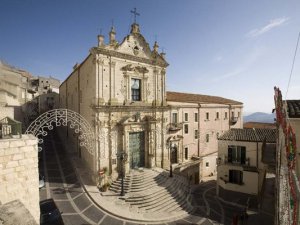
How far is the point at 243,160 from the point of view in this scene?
54.6ft

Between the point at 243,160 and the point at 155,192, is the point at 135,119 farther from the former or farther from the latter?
the point at 243,160

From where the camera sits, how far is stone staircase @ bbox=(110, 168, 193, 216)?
12.9m

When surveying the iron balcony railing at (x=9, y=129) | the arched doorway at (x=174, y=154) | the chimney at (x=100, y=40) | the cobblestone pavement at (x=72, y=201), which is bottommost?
the cobblestone pavement at (x=72, y=201)

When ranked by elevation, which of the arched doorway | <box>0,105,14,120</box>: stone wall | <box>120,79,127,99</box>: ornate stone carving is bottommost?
the arched doorway

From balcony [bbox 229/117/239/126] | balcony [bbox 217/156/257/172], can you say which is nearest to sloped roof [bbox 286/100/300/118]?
balcony [bbox 217/156/257/172]

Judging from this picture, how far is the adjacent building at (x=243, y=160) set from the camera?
15.9 m

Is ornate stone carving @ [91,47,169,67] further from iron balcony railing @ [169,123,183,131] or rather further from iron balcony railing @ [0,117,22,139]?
iron balcony railing @ [0,117,22,139]

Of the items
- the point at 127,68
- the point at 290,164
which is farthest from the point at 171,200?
the point at 127,68

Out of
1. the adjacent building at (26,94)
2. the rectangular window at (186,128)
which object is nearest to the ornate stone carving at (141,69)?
the rectangular window at (186,128)

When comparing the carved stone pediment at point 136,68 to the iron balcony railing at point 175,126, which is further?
the iron balcony railing at point 175,126

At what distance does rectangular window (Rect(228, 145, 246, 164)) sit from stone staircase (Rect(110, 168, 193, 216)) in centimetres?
549

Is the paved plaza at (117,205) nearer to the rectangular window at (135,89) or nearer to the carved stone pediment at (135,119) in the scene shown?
the carved stone pediment at (135,119)

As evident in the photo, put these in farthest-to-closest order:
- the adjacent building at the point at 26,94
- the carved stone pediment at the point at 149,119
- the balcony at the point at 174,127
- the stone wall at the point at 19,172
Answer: the balcony at the point at 174,127 → the carved stone pediment at the point at 149,119 → the adjacent building at the point at 26,94 → the stone wall at the point at 19,172

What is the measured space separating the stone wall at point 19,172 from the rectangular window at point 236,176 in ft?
54.9
